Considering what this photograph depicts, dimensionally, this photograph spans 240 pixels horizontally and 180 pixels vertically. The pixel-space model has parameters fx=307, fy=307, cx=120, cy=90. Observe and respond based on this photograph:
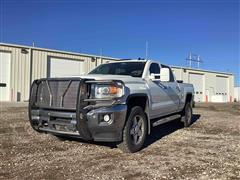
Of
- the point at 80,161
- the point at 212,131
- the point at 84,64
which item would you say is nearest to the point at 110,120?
the point at 80,161

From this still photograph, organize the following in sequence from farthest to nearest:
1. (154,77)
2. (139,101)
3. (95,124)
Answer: (154,77) < (139,101) < (95,124)

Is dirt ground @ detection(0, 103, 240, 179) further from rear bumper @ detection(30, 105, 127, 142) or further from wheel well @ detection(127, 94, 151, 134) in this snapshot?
wheel well @ detection(127, 94, 151, 134)

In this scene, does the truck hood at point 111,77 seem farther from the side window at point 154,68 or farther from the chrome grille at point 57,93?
the side window at point 154,68

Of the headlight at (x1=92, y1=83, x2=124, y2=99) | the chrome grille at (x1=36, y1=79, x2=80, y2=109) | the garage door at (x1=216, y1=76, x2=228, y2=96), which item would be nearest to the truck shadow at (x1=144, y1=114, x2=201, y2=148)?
the headlight at (x1=92, y1=83, x2=124, y2=99)

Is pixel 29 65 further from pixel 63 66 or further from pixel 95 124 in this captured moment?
pixel 95 124

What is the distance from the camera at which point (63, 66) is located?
3177 cm

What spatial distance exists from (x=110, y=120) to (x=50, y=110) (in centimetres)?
125

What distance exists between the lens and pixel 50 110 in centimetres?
584

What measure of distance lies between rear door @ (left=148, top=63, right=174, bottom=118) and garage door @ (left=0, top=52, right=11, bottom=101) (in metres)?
22.2

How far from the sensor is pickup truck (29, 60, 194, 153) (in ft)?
17.5

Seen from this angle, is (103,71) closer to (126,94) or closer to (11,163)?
(126,94)

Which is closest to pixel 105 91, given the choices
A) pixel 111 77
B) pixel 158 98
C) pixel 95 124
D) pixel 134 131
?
pixel 111 77

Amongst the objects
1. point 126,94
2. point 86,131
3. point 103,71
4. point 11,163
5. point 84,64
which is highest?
point 84,64

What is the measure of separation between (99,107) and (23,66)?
24.9 m
